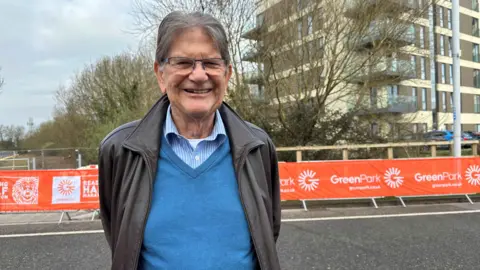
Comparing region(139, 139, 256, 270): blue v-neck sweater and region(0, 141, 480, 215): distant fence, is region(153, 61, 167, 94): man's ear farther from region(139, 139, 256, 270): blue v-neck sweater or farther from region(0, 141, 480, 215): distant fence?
region(0, 141, 480, 215): distant fence

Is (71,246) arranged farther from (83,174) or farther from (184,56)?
(184,56)

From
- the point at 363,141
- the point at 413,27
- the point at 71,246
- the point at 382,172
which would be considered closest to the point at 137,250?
the point at 71,246

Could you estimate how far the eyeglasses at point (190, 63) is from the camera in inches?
63.1

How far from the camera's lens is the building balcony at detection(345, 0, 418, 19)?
488 inches

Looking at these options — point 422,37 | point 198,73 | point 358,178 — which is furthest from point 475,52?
point 198,73

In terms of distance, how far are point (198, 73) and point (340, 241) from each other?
4950 mm

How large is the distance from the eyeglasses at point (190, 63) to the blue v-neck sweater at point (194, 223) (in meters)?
0.43

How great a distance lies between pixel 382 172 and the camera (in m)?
8.54

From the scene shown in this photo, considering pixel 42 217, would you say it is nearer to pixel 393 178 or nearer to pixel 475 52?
pixel 393 178

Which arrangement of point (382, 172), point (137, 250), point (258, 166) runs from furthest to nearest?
point (382, 172) → point (258, 166) → point (137, 250)

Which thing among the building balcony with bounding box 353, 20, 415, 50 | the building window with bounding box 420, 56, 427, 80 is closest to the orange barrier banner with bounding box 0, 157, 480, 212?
the building balcony with bounding box 353, 20, 415, 50

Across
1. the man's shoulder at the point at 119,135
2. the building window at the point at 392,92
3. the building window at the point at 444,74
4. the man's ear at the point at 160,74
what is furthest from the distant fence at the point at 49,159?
the building window at the point at 444,74

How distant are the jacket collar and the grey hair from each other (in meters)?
0.30

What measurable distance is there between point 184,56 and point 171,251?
894 millimetres
